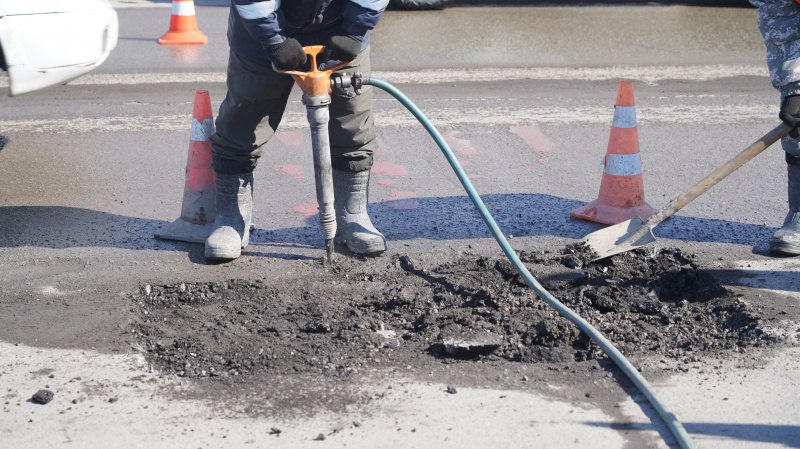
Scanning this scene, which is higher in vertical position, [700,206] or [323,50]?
[323,50]

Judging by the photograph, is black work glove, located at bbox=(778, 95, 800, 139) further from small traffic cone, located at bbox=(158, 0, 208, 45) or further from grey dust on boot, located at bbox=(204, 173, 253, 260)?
small traffic cone, located at bbox=(158, 0, 208, 45)

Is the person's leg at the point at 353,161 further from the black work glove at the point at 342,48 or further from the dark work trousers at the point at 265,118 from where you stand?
the black work glove at the point at 342,48

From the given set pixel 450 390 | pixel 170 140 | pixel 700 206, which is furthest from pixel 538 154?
pixel 450 390

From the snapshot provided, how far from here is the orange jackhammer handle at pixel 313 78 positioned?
447cm

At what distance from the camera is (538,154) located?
265 inches

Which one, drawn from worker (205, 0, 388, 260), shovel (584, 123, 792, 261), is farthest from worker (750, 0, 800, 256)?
worker (205, 0, 388, 260)

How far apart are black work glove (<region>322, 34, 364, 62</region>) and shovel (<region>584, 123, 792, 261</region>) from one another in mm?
1468

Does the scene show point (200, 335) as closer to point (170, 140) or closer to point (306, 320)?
point (306, 320)

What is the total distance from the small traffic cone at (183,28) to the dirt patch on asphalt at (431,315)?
5595 millimetres

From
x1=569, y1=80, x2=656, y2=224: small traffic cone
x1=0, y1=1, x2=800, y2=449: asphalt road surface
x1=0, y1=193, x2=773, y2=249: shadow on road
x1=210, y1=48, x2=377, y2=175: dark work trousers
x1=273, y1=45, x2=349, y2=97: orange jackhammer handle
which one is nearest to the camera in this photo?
x1=0, y1=1, x2=800, y2=449: asphalt road surface

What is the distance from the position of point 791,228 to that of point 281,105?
258cm

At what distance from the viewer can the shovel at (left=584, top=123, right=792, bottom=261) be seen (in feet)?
15.8

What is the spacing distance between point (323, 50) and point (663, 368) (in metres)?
2.01

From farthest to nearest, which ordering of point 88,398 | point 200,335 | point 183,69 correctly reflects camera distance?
→ point 183,69 → point 200,335 → point 88,398
